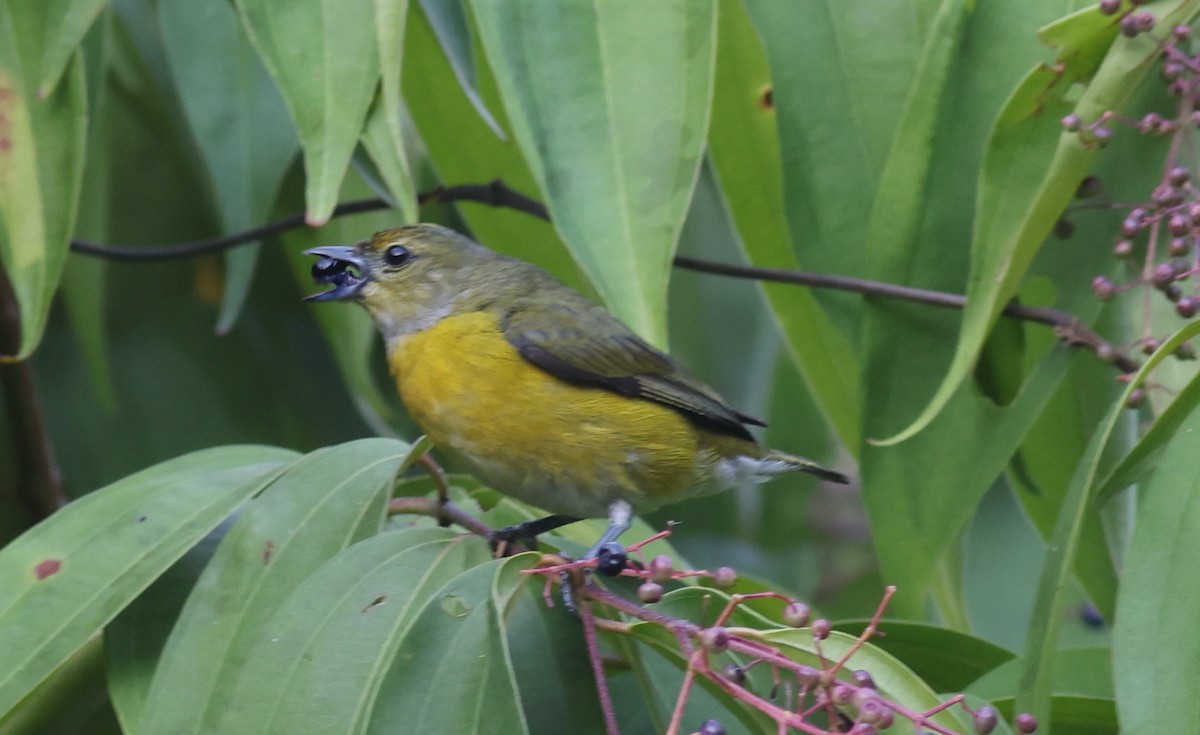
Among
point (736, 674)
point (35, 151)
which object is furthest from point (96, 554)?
point (736, 674)

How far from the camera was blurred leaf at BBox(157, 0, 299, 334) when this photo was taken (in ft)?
8.26

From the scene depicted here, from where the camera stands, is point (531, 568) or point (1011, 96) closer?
point (531, 568)

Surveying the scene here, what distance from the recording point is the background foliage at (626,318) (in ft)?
5.24

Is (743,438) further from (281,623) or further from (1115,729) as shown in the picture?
(281,623)

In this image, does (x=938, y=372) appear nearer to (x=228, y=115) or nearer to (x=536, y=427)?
(x=536, y=427)

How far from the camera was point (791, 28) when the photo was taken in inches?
82.4

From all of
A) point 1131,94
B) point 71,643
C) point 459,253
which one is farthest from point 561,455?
point 1131,94

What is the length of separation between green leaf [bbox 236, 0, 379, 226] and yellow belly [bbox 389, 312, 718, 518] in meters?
0.56

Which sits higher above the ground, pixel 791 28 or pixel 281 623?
pixel 791 28

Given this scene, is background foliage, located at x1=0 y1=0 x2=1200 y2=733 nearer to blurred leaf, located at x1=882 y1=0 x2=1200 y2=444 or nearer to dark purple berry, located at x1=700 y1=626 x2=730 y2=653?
blurred leaf, located at x1=882 y1=0 x2=1200 y2=444

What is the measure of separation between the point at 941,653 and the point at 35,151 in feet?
4.99

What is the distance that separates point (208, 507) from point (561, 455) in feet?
1.89

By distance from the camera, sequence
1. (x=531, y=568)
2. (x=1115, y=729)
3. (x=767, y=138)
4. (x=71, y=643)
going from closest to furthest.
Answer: (x=531, y=568), (x=71, y=643), (x=1115, y=729), (x=767, y=138)

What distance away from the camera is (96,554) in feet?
6.03
